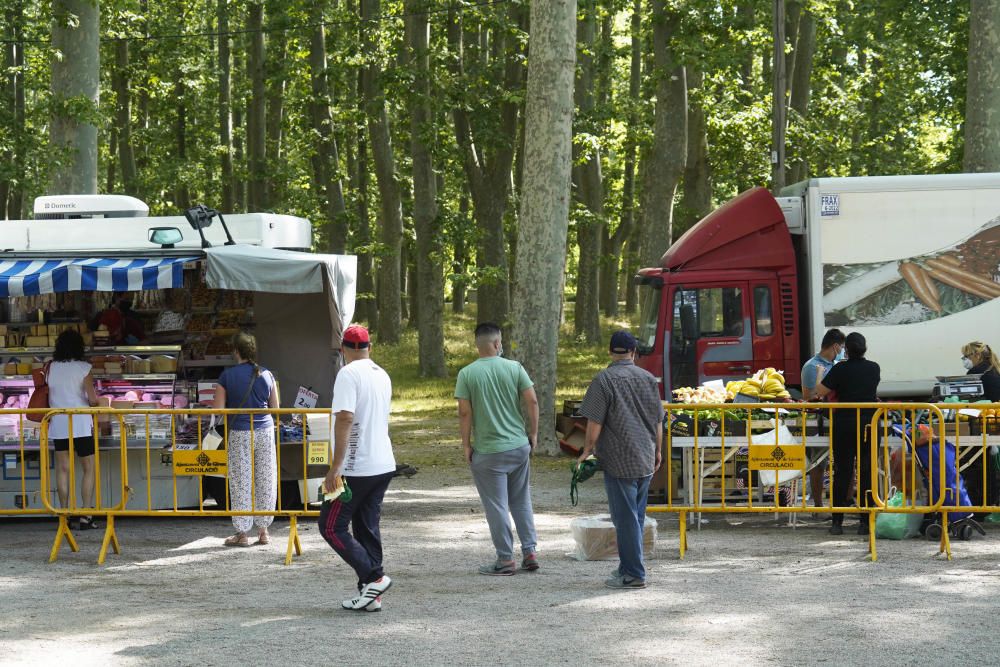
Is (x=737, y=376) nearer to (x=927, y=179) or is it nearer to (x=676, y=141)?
(x=927, y=179)

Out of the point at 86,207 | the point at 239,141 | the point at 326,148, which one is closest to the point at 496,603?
the point at 86,207

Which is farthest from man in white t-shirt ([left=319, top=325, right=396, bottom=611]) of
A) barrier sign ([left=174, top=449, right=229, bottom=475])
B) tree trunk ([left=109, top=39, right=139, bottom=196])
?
tree trunk ([left=109, top=39, right=139, bottom=196])


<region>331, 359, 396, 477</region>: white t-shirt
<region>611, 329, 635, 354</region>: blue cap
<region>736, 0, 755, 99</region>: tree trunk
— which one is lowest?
<region>331, 359, 396, 477</region>: white t-shirt

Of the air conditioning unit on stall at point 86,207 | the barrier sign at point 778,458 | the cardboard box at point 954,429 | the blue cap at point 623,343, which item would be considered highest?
the air conditioning unit on stall at point 86,207

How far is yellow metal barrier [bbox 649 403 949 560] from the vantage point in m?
10.6

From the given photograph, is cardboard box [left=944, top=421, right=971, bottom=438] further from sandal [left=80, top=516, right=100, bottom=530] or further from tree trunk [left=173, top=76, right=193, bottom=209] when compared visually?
tree trunk [left=173, top=76, right=193, bottom=209]

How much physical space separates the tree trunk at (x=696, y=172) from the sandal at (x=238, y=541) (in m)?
16.1

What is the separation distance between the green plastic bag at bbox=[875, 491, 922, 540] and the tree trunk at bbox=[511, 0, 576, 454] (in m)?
6.54

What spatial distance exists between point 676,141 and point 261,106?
537 inches

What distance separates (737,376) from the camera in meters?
16.3

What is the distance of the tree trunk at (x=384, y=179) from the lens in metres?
28.7

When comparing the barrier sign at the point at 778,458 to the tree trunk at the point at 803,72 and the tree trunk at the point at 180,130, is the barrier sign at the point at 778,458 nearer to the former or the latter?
the tree trunk at the point at 803,72

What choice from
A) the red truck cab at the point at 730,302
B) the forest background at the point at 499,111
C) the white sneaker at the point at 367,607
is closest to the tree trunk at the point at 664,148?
the forest background at the point at 499,111

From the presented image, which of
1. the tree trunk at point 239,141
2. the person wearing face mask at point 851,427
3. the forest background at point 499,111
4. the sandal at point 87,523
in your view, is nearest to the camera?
the person wearing face mask at point 851,427
